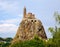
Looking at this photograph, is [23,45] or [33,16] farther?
[33,16]

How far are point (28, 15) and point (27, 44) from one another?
26.4m

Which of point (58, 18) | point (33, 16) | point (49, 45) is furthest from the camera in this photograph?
point (33, 16)

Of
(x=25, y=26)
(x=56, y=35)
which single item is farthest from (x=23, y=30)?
(x=56, y=35)

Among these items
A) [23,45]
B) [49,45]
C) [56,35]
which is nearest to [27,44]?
[23,45]

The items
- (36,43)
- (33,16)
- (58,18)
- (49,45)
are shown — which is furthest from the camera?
(33,16)

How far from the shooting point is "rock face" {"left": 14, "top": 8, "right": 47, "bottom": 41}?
274 ft

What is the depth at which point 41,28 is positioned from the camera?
83.9 meters

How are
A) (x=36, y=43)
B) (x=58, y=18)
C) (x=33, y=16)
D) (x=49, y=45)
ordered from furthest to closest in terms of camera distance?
(x=33, y=16), (x=36, y=43), (x=49, y=45), (x=58, y=18)

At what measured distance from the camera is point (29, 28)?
279 feet

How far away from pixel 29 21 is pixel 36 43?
29.0m

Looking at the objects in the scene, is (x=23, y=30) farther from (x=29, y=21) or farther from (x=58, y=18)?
(x=58, y=18)

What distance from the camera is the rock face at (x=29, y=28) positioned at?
3287 inches

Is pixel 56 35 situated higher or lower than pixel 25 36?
higher

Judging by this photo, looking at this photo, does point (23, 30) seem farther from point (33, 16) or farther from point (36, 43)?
point (36, 43)
